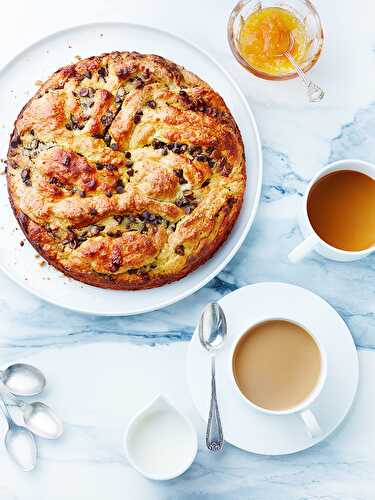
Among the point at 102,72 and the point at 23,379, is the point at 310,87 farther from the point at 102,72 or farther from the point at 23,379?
the point at 23,379

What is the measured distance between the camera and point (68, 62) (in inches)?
116

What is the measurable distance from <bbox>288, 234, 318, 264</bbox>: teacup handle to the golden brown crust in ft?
1.05

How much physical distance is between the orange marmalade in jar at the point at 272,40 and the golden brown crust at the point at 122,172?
0.41m

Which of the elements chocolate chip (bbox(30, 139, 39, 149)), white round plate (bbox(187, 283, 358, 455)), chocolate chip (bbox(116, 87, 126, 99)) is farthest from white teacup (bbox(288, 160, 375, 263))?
chocolate chip (bbox(30, 139, 39, 149))

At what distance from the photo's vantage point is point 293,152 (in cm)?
303

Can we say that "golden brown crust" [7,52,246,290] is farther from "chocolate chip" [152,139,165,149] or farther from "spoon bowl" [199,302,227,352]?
"spoon bowl" [199,302,227,352]

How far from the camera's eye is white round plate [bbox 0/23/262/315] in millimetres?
2867

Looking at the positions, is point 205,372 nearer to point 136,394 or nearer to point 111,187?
point 136,394

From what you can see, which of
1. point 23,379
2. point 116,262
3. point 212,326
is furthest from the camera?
point 23,379

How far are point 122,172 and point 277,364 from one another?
1.02 m

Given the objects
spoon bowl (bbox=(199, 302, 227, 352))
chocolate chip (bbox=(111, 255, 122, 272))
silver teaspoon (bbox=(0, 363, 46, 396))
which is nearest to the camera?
chocolate chip (bbox=(111, 255, 122, 272))

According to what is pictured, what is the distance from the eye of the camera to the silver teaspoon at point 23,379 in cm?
293

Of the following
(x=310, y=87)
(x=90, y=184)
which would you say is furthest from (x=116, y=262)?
(x=310, y=87)

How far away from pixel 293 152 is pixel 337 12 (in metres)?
0.68
